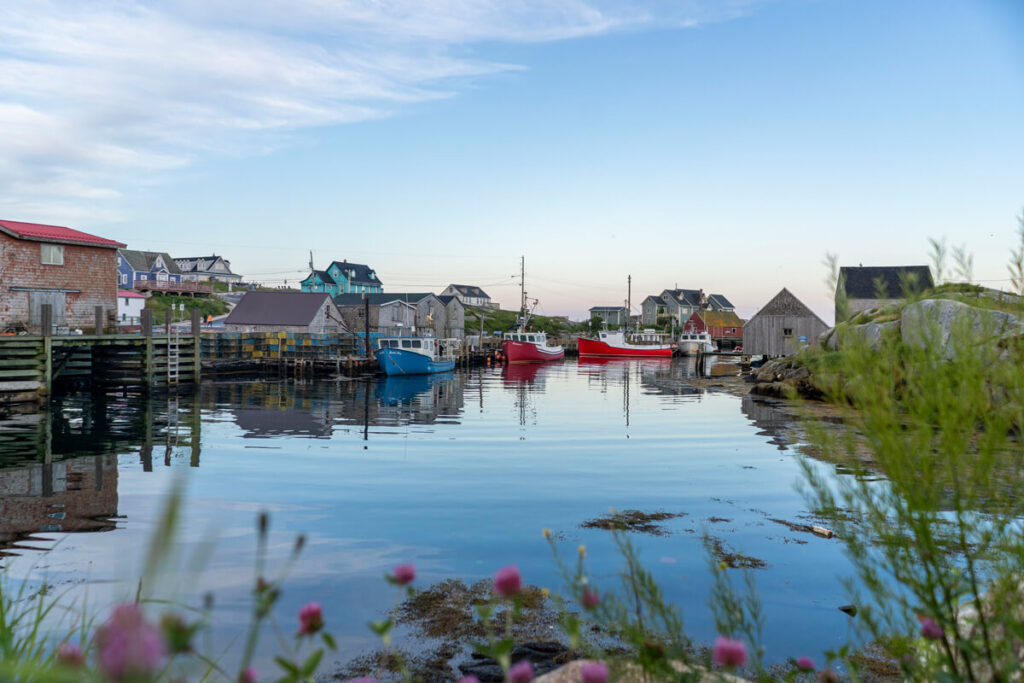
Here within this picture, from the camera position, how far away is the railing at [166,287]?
89.2 meters

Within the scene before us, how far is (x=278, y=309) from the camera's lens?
66.8 m

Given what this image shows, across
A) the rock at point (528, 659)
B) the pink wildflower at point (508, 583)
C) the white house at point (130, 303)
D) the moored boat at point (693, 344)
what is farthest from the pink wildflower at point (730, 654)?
the moored boat at point (693, 344)

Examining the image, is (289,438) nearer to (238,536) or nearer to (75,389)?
(238,536)

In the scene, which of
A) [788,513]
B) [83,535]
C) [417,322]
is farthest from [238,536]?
[417,322]

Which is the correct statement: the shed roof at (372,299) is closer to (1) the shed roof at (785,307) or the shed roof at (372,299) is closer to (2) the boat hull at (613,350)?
(2) the boat hull at (613,350)

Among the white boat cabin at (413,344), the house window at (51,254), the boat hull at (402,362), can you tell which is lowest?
the boat hull at (402,362)

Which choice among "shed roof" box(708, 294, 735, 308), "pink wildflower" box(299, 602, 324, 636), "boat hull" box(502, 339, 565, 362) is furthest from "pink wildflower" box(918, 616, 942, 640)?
"shed roof" box(708, 294, 735, 308)

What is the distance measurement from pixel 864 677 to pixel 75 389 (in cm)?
3563

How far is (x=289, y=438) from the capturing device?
20.3m

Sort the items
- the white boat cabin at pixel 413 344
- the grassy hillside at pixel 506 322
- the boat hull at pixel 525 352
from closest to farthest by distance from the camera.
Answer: the white boat cabin at pixel 413 344, the boat hull at pixel 525 352, the grassy hillside at pixel 506 322

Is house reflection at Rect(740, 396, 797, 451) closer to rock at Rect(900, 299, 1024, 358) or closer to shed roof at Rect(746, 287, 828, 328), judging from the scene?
rock at Rect(900, 299, 1024, 358)

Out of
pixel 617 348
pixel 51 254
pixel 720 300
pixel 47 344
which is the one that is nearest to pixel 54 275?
pixel 51 254

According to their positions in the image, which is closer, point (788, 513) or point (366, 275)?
point (788, 513)

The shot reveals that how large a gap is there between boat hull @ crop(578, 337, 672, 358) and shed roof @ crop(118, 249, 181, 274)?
58145mm
